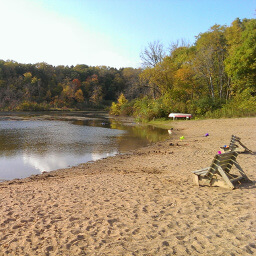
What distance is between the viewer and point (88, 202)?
18.4 feet

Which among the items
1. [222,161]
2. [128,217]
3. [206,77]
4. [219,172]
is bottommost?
[128,217]

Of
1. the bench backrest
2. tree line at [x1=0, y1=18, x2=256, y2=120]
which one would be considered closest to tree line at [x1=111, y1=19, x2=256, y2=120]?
tree line at [x1=0, y1=18, x2=256, y2=120]

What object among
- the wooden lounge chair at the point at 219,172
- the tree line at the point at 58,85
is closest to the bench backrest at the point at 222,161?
the wooden lounge chair at the point at 219,172

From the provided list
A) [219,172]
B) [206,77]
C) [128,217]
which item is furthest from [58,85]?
[128,217]

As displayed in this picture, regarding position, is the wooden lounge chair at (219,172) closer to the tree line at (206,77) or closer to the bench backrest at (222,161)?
the bench backrest at (222,161)

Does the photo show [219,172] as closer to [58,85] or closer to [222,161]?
[222,161]

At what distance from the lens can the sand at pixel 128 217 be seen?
367cm

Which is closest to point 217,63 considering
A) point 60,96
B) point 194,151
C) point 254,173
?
point 194,151

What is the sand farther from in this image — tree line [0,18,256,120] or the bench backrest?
tree line [0,18,256,120]

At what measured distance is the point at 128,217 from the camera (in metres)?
4.74

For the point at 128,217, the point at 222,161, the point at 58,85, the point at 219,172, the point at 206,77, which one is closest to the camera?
the point at 128,217

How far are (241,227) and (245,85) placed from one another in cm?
3061

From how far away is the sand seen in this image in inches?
144

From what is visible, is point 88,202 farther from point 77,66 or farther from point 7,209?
point 77,66
